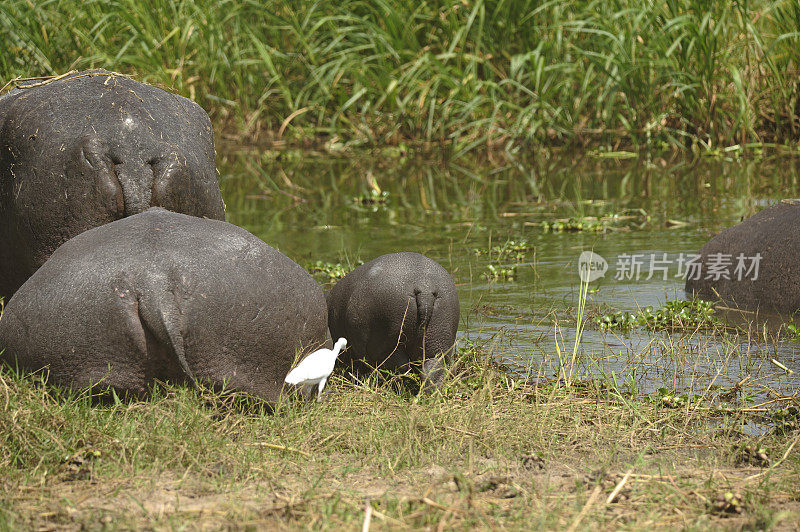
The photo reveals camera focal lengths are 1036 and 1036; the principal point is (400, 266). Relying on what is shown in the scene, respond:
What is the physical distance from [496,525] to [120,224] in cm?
184

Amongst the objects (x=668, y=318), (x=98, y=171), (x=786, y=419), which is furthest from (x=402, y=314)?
(x=668, y=318)

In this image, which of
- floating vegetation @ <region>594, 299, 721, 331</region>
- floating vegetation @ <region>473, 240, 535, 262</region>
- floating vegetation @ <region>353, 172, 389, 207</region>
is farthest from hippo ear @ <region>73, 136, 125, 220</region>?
floating vegetation @ <region>353, 172, 389, 207</region>

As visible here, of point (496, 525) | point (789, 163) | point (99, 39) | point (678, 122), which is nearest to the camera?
point (496, 525)

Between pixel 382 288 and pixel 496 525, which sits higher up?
pixel 382 288

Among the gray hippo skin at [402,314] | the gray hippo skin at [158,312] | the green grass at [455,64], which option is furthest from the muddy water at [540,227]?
the gray hippo skin at [158,312]

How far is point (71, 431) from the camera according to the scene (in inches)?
130

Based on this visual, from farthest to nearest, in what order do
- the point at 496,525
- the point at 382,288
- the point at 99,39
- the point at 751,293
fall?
the point at 99,39
the point at 751,293
the point at 382,288
the point at 496,525

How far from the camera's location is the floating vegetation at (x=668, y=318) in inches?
204

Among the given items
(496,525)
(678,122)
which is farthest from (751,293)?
(678,122)

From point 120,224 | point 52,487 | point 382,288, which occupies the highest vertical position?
point 120,224

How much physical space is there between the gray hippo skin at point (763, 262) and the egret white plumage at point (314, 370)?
2.57 metres

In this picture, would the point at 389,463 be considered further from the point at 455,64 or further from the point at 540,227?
the point at 455,64

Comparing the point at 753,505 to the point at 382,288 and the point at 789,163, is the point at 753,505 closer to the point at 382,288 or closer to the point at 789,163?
the point at 382,288

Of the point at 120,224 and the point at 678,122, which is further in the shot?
the point at 678,122
